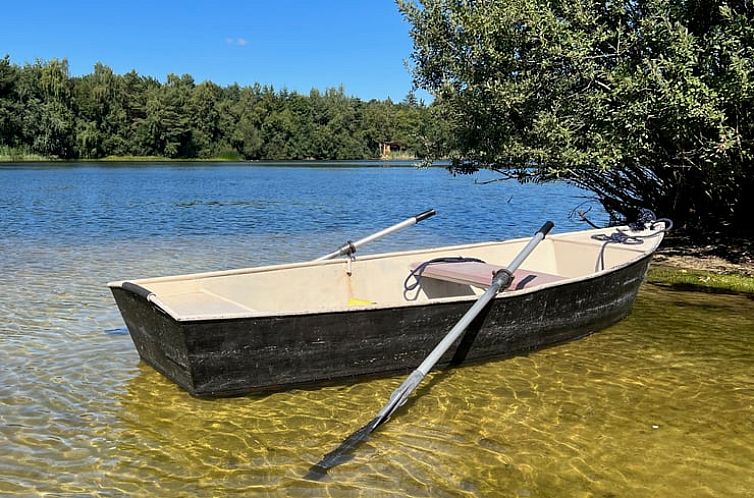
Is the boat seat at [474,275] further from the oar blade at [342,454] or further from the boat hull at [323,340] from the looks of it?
the oar blade at [342,454]

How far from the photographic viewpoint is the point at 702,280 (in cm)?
1223

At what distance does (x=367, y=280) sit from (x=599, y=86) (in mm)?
6671

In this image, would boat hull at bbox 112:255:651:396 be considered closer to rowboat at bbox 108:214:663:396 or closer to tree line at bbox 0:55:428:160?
rowboat at bbox 108:214:663:396

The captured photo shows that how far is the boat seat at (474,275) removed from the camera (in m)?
8.54

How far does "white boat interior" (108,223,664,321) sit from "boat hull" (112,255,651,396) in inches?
4.6

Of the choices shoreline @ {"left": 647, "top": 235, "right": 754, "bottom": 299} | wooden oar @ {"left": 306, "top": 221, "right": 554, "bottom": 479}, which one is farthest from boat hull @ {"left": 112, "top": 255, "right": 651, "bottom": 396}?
shoreline @ {"left": 647, "top": 235, "right": 754, "bottom": 299}

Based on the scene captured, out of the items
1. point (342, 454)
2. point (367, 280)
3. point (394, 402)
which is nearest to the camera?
point (342, 454)

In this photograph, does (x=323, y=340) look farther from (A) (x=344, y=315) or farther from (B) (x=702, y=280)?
(B) (x=702, y=280)

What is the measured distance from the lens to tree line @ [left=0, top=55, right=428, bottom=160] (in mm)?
89625

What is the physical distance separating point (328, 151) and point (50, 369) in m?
121

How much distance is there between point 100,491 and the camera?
499 centimetres

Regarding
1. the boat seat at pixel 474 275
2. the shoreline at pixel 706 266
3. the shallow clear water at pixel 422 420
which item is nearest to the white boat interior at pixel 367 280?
the boat seat at pixel 474 275

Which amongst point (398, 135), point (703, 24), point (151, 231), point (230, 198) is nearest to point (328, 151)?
point (398, 135)

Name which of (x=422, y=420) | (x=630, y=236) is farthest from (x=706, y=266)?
(x=422, y=420)
